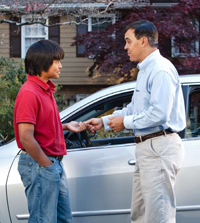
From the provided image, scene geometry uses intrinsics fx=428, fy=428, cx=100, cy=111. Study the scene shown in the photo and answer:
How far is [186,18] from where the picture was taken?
1114 centimetres

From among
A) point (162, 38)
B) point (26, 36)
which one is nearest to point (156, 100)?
point (162, 38)

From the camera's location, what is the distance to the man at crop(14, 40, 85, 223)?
2.75 meters

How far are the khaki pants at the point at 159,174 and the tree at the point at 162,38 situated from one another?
784 centimetres

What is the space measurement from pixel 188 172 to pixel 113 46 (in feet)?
27.4

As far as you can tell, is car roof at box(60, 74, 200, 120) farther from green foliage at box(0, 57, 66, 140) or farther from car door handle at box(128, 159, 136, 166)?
green foliage at box(0, 57, 66, 140)

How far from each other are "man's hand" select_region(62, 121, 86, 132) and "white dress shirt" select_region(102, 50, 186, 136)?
1.76 feet

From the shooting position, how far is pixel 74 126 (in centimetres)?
342

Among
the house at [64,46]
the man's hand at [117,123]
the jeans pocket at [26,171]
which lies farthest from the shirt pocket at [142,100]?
the house at [64,46]

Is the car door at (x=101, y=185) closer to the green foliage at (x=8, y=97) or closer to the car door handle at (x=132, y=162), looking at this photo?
the car door handle at (x=132, y=162)

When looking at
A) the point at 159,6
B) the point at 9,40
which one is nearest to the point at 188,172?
the point at 159,6

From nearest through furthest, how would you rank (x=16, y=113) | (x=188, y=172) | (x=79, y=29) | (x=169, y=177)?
(x=16, y=113), (x=169, y=177), (x=188, y=172), (x=79, y=29)

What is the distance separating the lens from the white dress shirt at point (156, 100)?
2.86 meters

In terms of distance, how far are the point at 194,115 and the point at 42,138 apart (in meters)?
1.62

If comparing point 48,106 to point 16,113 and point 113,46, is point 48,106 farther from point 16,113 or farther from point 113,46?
point 113,46
